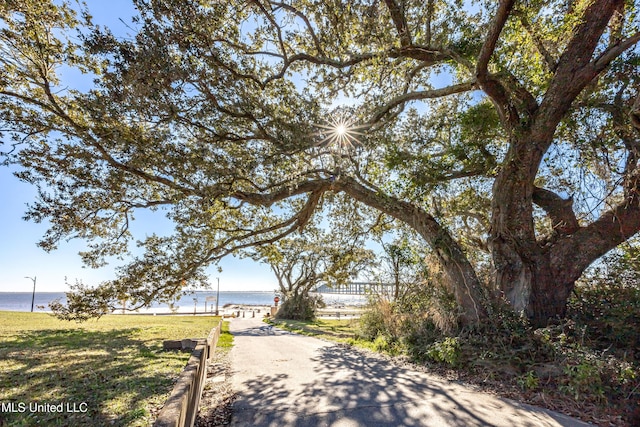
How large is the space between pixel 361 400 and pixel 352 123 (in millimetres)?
6165

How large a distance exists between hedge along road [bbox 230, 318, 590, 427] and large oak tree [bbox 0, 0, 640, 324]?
2.37 meters

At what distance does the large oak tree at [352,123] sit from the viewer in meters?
5.71

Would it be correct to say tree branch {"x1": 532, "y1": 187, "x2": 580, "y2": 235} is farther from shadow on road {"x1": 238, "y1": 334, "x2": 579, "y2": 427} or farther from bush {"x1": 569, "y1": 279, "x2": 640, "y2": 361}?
shadow on road {"x1": 238, "y1": 334, "x2": 579, "y2": 427}

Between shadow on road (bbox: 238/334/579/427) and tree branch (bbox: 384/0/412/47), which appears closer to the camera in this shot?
A: shadow on road (bbox: 238/334/579/427)

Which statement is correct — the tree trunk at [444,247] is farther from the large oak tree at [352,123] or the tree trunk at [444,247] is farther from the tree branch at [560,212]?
the tree branch at [560,212]

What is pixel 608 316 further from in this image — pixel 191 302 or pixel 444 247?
pixel 191 302

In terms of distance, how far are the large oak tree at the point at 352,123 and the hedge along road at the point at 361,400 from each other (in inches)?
93.4

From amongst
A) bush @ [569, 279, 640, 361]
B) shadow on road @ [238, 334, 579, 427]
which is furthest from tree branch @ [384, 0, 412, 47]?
shadow on road @ [238, 334, 579, 427]

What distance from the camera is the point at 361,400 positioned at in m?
4.11

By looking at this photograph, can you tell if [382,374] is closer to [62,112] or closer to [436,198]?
[436,198]

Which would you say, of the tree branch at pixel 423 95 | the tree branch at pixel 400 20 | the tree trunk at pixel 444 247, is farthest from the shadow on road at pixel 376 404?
the tree branch at pixel 400 20

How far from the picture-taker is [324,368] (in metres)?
5.98

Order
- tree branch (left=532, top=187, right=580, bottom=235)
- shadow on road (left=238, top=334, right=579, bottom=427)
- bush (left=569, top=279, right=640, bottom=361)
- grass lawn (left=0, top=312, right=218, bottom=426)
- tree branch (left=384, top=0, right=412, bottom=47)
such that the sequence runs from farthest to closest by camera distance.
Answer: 1. tree branch (left=532, top=187, right=580, bottom=235)
2. tree branch (left=384, top=0, right=412, bottom=47)
3. bush (left=569, top=279, right=640, bottom=361)
4. shadow on road (left=238, top=334, right=579, bottom=427)
5. grass lawn (left=0, top=312, right=218, bottom=426)

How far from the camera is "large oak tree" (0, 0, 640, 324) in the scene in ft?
18.7
